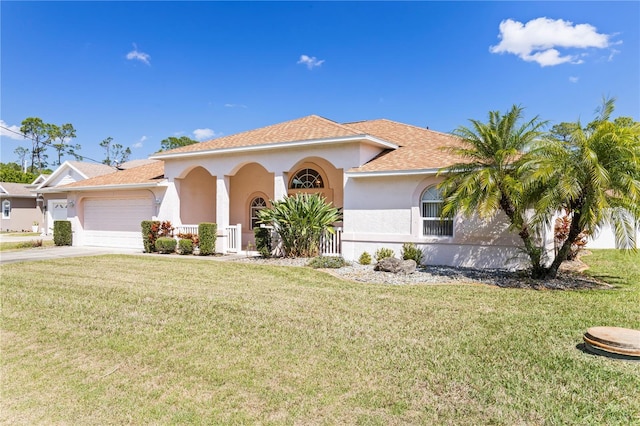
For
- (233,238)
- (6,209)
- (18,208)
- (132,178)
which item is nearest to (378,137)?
(233,238)

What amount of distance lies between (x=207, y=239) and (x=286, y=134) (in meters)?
5.55

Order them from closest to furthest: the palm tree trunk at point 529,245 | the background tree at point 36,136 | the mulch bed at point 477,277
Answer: the mulch bed at point 477,277
the palm tree trunk at point 529,245
the background tree at point 36,136

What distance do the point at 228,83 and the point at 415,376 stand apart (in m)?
27.3

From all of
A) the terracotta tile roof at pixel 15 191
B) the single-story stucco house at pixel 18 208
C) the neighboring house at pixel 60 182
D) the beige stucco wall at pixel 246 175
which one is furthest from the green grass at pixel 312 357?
the single-story stucco house at pixel 18 208

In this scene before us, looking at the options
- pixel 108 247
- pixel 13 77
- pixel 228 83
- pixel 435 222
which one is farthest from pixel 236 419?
pixel 13 77

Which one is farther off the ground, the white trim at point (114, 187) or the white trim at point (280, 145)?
the white trim at point (280, 145)

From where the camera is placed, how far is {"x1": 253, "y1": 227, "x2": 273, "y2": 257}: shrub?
15820mm

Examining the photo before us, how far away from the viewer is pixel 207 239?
1728 centimetres

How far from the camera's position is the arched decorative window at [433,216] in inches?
543

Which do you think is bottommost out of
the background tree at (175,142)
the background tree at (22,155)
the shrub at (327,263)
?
the shrub at (327,263)

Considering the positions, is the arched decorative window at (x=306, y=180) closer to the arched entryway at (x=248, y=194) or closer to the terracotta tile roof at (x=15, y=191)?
the arched entryway at (x=248, y=194)

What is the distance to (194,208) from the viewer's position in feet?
68.1

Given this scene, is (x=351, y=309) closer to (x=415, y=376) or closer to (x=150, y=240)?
(x=415, y=376)

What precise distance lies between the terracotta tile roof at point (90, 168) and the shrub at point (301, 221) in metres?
22.4
